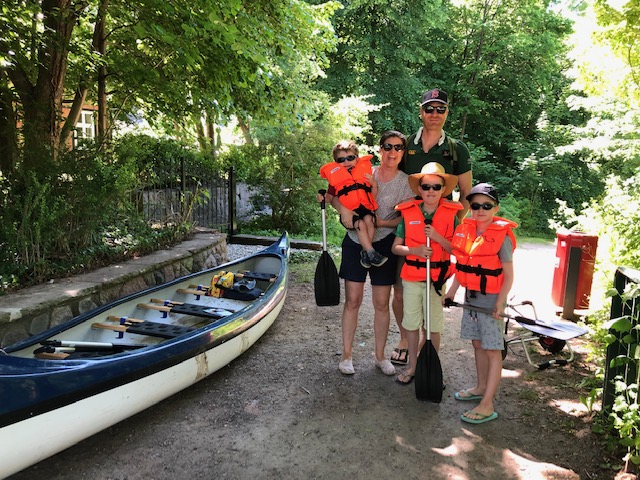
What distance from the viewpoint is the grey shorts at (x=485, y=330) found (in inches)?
128

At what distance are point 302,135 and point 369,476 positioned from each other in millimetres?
8327

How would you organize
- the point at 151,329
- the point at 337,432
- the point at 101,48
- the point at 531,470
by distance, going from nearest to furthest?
1. the point at 531,470
2. the point at 337,432
3. the point at 151,329
4. the point at 101,48

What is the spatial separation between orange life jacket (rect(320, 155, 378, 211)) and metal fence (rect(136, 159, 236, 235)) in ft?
13.1

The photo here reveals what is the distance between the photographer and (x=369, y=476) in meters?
2.74

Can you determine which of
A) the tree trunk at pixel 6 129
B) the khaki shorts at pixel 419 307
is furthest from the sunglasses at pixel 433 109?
the tree trunk at pixel 6 129

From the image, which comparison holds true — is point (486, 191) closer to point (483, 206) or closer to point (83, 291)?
point (483, 206)

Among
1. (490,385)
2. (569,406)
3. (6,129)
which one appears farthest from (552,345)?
(6,129)

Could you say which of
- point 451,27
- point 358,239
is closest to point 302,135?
point 358,239

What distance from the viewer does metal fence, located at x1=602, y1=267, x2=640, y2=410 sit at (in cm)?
270

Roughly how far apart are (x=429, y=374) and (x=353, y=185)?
1.47 meters

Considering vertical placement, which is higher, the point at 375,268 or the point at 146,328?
the point at 375,268

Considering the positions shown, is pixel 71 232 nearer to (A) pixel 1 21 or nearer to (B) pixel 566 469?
(A) pixel 1 21

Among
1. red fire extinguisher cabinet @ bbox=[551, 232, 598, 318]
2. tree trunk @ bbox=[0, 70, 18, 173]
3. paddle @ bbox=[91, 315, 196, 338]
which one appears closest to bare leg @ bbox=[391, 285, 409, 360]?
paddle @ bbox=[91, 315, 196, 338]

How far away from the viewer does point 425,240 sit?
352 centimetres
